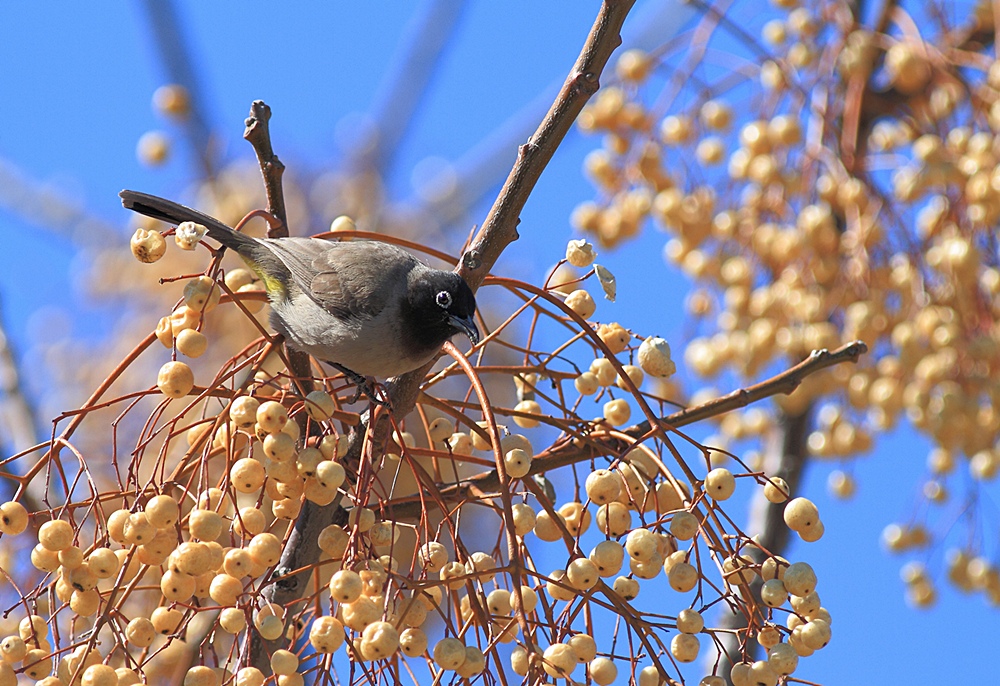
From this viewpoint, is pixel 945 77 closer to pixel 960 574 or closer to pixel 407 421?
pixel 960 574

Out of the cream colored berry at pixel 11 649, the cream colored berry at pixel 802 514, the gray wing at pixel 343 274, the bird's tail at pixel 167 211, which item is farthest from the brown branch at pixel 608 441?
the gray wing at pixel 343 274

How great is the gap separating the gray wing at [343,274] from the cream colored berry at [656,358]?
1.14 m

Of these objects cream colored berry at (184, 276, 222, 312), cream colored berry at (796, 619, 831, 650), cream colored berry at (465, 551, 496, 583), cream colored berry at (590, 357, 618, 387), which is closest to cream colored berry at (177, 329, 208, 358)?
cream colored berry at (184, 276, 222, 312)

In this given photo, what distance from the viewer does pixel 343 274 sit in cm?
340

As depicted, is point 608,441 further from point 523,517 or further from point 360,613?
point 360,613

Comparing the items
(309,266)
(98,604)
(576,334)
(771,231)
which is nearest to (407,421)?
(309,266)

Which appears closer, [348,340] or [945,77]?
[348,340]

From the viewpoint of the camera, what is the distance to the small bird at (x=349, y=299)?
302 cm

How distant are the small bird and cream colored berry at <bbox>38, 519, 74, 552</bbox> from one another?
0.94 meters

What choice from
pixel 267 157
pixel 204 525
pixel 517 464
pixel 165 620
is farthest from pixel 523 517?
pixel 267 157

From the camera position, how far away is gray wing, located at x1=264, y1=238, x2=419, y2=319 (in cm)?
325

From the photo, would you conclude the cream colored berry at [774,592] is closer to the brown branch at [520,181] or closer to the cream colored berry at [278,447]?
the brown branch at [520,181]

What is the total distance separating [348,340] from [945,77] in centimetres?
267

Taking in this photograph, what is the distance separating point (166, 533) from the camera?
2018 millimetres
